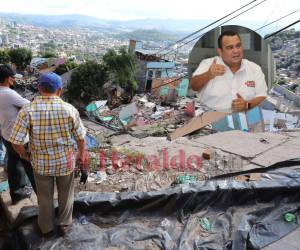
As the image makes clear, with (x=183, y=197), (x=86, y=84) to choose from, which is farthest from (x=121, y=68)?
(x=183, y=197)

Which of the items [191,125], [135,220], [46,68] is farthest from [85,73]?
[135,220]

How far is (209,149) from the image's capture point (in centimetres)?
564

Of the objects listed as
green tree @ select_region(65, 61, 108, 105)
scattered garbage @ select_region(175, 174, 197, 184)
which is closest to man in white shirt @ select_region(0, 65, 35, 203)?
scattered garbage @ select_region(175, 174, 197, 184)

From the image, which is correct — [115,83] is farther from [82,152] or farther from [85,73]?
[82,152]

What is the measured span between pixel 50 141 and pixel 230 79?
10.1 feet

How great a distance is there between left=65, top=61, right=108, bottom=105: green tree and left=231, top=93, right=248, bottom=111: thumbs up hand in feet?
A: 98.4

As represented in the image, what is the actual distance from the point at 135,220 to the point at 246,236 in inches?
41.3

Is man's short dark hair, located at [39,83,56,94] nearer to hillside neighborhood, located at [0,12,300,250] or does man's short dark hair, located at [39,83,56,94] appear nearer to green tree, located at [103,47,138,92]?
hillside neighborhood, located at [0,12,300,250]

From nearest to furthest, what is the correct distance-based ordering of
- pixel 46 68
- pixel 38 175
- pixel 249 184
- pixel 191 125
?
pixel 38 175
pixel 249 184
pixel 191 125
pixel 46 68

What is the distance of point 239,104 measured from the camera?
4898 mm

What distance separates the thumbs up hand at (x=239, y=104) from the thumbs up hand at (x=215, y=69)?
0.42 metres

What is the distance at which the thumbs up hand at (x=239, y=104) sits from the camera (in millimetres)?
4879

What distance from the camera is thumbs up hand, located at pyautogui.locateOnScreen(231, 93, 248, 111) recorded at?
4.88m

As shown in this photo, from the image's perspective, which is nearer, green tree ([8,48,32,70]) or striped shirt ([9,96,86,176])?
striped shirt ([9,96,86,176])
